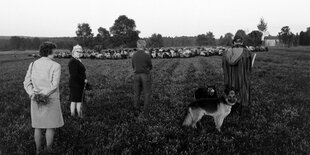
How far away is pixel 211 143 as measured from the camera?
7.26m

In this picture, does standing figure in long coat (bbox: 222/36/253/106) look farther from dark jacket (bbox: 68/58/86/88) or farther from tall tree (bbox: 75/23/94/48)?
tall tree (bbox: 75/23/94/48)

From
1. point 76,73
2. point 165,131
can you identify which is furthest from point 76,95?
point 165,131

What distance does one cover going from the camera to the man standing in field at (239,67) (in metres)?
9.35

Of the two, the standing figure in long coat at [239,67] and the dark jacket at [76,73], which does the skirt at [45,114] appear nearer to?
the dark jacket at [76,73]

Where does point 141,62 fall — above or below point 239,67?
above

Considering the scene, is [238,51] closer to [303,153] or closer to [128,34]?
[303,153]

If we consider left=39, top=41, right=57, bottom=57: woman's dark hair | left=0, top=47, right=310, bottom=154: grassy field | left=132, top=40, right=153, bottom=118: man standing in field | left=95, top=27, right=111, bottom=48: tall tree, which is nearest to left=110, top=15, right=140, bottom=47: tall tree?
left=95, top=27, right=111, bottom=48: tall tree

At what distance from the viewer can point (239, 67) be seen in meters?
9.44

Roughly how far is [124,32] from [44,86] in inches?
4130

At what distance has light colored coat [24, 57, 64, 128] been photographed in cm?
625

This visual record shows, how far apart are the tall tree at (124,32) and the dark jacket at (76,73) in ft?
322

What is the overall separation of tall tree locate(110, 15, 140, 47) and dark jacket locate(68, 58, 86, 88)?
98.1m

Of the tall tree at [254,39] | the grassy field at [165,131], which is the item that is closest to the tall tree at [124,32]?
the tall tree at [254,39]

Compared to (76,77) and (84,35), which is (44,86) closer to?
(76,77)
